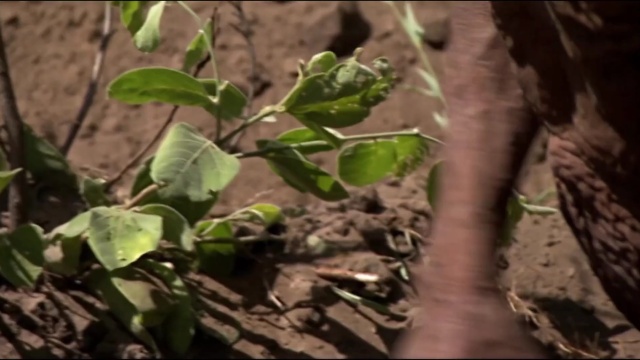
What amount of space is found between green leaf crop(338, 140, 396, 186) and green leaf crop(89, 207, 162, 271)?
257mm

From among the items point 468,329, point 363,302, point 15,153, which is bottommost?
point 363,302

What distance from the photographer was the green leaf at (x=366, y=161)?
4.10 feet

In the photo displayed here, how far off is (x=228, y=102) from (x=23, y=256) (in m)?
0.27

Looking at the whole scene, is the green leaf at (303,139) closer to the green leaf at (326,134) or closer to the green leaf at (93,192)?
the green leaf at (326,134)

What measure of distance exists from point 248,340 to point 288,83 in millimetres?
613

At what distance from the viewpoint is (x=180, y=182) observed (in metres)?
1.08

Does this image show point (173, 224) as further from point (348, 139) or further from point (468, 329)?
point (468, 329)

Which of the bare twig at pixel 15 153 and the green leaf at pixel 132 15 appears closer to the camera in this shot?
the bare twig at pixel 15 153

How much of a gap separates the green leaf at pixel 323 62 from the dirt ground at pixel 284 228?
10.4 inches

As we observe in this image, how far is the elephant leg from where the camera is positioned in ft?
1.83

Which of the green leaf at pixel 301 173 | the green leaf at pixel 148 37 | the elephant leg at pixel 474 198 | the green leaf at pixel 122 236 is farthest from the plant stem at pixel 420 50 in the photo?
the elephant leg at pixel 474 198

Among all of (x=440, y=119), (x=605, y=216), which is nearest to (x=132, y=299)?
(x=605, y=216)

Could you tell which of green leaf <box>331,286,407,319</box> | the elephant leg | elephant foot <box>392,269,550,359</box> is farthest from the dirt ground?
elephant foot <box>392,269,550,359</box>

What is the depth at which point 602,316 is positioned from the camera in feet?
4.39
